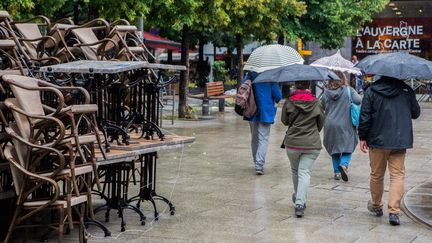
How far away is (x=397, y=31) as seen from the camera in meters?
43.2

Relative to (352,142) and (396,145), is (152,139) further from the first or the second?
(352,142)

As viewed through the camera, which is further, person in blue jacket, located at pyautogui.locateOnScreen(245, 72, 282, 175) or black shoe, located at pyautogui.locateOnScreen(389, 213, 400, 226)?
person in blue jacket, located at pyautogui.locateOnScreen(245, 72, 282, 175)

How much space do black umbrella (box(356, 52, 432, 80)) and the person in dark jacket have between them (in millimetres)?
194

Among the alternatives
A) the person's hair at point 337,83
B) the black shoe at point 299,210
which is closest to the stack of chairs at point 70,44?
the black shoe at point 299,210

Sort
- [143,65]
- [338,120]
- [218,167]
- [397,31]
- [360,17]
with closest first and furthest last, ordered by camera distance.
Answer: [143,65], [338,120], [218,167], [360,17], [397,31]

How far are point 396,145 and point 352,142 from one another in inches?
116

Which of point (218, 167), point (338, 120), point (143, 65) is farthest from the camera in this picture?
point (218, 167)

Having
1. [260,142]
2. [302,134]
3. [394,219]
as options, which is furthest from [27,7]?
[394,219]

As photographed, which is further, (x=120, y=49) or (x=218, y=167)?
(x=218, y=167)

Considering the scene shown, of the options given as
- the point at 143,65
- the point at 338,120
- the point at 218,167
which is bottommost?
the point at 218,167

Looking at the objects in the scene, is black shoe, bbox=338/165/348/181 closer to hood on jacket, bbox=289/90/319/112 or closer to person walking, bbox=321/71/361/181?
person walking, bbox=321/71/361/181

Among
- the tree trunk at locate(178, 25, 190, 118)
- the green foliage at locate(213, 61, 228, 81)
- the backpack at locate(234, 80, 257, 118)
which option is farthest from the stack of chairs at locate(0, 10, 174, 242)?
the green foliage at locate(213, 61, 228, 81)

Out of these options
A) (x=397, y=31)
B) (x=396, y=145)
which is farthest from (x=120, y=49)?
(x=397, y=31)

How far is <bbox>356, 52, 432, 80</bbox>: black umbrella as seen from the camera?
25.7 feet
